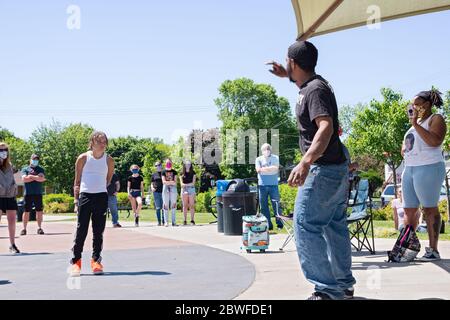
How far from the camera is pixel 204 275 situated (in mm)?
6625

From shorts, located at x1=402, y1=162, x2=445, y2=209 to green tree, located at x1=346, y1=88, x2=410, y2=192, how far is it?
4888 centimetres

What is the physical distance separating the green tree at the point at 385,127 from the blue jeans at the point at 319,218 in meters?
51.9

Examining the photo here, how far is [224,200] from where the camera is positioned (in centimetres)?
1284

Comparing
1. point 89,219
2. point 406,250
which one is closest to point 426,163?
point 406,250

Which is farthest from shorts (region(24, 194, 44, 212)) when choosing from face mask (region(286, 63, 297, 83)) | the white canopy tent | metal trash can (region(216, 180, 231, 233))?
face mask (region(286, 63, 297, 83))

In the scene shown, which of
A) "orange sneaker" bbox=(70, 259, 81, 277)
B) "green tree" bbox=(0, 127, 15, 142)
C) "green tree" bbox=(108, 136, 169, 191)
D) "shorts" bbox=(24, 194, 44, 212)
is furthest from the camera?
"green tree" bbox=(0, 127, 15, 142)

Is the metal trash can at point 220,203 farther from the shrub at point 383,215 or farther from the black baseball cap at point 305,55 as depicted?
the black baseball cap at point 305,55

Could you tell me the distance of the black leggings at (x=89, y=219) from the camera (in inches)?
280

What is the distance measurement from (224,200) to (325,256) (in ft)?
27.6

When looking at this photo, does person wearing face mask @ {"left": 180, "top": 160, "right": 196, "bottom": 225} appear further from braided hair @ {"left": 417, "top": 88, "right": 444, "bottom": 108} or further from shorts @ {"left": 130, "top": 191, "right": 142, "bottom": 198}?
braided hair @ {"left": 417, "top": 88, "right": 444, "bottom": 108}

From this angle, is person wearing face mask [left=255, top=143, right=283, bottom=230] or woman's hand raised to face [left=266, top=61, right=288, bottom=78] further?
person wearing face mask [left=255, top=143, right=283, bottom=230]

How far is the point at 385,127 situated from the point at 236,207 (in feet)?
161

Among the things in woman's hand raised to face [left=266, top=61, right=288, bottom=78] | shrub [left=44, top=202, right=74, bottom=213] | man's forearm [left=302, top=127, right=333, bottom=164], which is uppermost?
woman's hand raised to face [left=266, top=61, right=288, bottom=78]

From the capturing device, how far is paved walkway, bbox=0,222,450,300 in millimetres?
5305
